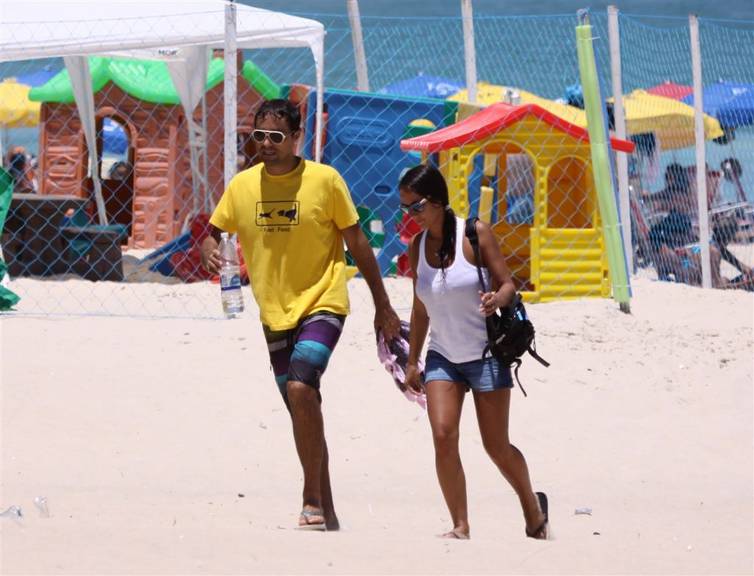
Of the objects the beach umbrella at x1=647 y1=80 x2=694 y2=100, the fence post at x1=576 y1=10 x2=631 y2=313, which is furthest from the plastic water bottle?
the beach umbrella at x1=647 y1=80 x2=694 y2=100

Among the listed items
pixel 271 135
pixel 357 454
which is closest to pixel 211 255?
pixel 271 135

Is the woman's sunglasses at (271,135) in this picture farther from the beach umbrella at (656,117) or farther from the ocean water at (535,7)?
the ocean water at (535,7)

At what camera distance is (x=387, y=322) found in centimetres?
507

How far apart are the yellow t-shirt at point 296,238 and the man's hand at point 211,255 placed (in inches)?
6.1

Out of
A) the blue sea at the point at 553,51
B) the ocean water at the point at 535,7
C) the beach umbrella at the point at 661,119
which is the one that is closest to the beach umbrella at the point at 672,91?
the ocean water at the point at 535,7

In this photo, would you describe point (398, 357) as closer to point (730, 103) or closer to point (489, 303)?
point (489, 303)

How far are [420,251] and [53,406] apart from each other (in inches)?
128

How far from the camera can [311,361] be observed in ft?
16.0

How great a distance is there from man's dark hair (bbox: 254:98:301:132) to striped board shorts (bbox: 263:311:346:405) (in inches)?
27.3

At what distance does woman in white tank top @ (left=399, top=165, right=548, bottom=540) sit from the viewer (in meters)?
4.79

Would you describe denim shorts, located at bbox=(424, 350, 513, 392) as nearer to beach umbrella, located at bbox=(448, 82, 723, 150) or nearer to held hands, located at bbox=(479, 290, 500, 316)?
held hands, located at bbox=(479, 290, 500, 316)

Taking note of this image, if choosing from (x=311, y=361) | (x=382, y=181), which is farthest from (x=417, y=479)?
(x=382, y=181)

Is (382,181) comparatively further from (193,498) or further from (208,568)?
(208,568)

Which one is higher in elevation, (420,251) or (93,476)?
(420,251)
